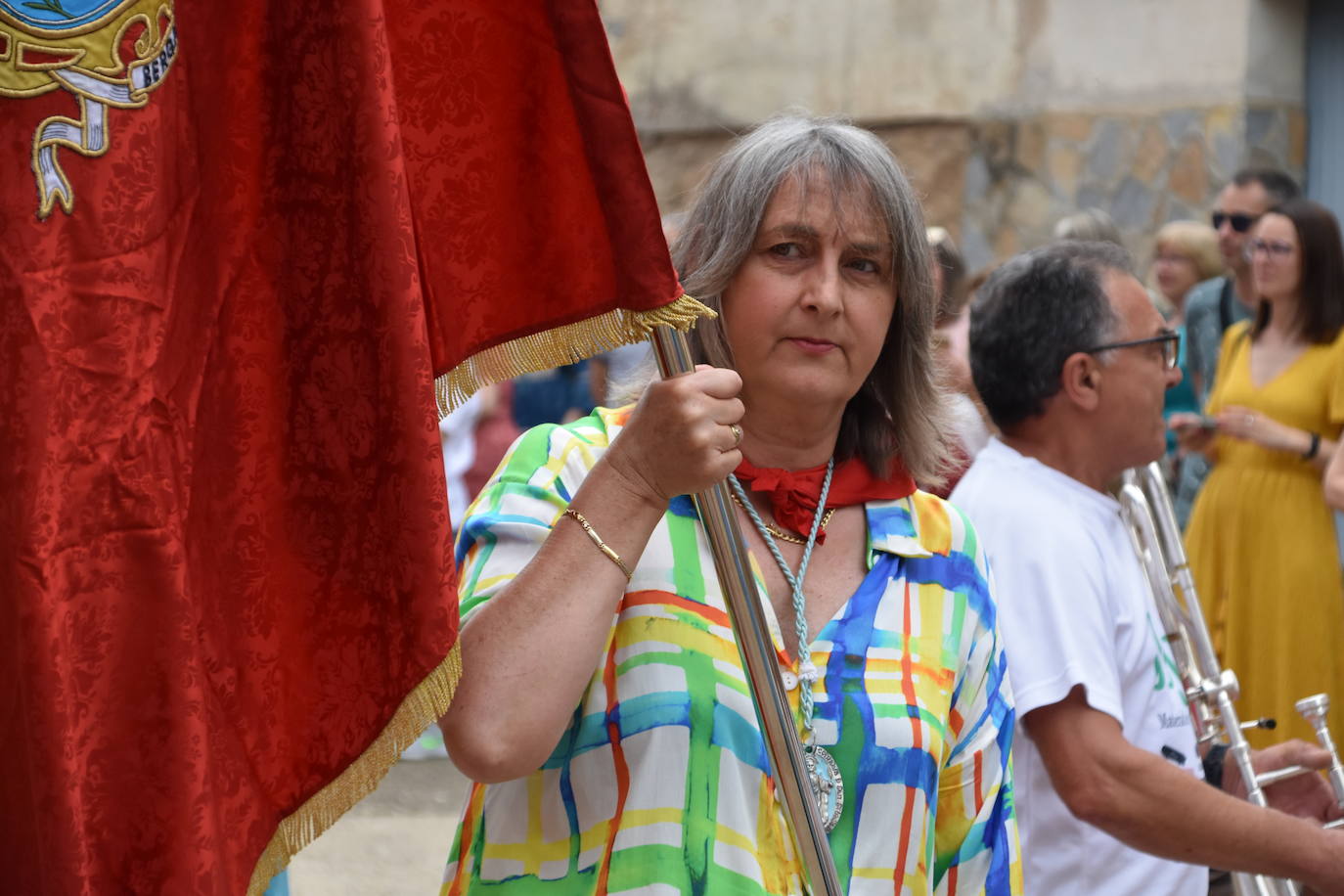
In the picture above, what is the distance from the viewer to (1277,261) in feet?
19.7

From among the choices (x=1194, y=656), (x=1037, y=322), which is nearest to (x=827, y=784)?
(x=1037, y=322)

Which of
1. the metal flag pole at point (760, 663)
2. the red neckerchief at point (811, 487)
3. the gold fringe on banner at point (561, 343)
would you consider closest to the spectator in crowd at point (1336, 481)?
the red neckerchief at point (811, 487)

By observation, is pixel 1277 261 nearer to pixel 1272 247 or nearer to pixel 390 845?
pixel 1272 247

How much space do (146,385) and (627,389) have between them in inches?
39.7

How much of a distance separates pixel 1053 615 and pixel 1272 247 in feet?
11.7

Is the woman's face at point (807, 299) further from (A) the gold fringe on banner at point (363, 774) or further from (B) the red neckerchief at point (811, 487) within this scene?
(A) the gold fringe on banner at point (363, 774)

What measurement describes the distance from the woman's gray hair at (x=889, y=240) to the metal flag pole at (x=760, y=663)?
1.19 feet

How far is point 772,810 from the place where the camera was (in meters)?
2.20

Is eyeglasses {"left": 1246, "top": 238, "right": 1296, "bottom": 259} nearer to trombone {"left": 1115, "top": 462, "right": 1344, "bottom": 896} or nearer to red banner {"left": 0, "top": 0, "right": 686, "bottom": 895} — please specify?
trombone {"left": 1115, "top": 462, "right": 1344, "bottom": 896}

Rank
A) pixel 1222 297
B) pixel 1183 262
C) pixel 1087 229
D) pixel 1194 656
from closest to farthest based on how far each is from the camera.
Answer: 1. pixel 1194 656
2. pixel 1087 229
3. pixel 1222 297
4. pixel 1183 262

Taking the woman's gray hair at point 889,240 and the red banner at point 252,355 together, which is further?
the woman's gray hair at point 889,240

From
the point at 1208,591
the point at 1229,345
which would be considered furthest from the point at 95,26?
the point at 1229,345

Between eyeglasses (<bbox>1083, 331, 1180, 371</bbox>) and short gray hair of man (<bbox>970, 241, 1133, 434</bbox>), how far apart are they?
13mm

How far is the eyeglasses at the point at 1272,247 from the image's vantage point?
6023mm
